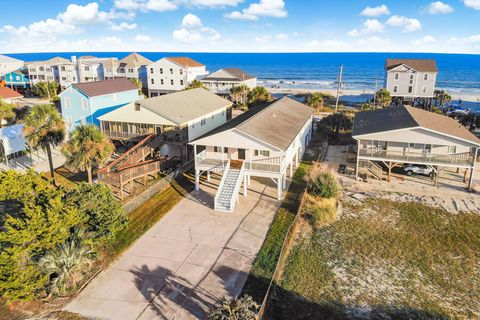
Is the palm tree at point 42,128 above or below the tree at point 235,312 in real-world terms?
→ above

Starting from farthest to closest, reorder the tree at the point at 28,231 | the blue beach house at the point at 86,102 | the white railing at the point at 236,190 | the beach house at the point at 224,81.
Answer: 1. the beach house at the point at 224,81
2. the blue beach house at the point at 86,102
3. the white railing at the point at 236,190
4. the tree at the point at 28,231

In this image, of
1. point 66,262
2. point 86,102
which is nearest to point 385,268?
point 66,262

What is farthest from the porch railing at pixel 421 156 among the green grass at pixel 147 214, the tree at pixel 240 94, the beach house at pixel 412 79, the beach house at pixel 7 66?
the beach house at pixel 7 66

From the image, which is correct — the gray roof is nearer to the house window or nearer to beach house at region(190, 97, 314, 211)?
beach house at region(190, 97, 314, 211)

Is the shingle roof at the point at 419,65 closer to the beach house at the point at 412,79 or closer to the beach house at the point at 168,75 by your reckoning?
the beach house at the point at 412,79

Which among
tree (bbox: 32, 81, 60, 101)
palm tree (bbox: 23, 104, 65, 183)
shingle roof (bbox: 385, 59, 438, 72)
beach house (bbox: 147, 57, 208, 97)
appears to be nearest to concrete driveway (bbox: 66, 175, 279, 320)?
palm tree (bbox: 23, 104, 65, 183)

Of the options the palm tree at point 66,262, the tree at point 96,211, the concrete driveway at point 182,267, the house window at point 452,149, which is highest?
the house window at point 452,149

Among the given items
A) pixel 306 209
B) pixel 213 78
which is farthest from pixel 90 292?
pixel 213 78
